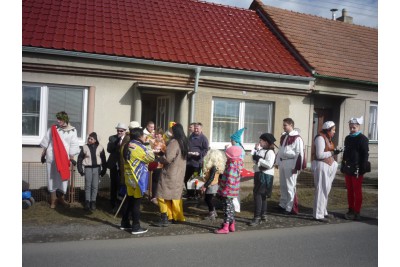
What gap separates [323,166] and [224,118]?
388 cm

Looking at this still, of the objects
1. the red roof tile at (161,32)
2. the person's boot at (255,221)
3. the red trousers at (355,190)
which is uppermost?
the red roof tile at (161,32)

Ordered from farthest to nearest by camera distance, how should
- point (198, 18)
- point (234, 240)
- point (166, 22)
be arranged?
point (198, 18), point (166, 22), point (234, 240)

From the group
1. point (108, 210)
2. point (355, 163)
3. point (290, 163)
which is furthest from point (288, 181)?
point (108, 210)

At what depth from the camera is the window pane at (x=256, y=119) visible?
11195mm

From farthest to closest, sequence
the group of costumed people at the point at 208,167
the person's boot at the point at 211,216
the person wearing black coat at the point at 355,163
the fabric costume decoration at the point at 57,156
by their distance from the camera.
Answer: the fabric costume decoration at the point at 57,156 → the person wearing black coat at the point at 355,163 → the person's boot at the point at 211,216 → the group of costumed people at the point at 208,167

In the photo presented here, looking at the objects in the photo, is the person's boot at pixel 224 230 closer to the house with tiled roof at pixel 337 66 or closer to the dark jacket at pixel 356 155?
the dark jacket at pixel 356 155

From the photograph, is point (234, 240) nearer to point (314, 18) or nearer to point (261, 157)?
point (261, 157)

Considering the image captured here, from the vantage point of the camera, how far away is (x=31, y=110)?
28.9ft

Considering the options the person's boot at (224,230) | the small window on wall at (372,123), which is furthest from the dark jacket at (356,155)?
the small window on wall at (372,123)

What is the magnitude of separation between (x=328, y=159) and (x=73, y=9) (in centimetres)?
704

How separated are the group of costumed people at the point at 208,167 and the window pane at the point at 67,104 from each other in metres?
1.30

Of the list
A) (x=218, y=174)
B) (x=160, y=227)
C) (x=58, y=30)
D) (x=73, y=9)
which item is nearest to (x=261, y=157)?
(x=218, y=174)

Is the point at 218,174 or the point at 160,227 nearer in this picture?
the point at 160,227

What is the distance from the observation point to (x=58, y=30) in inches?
365
